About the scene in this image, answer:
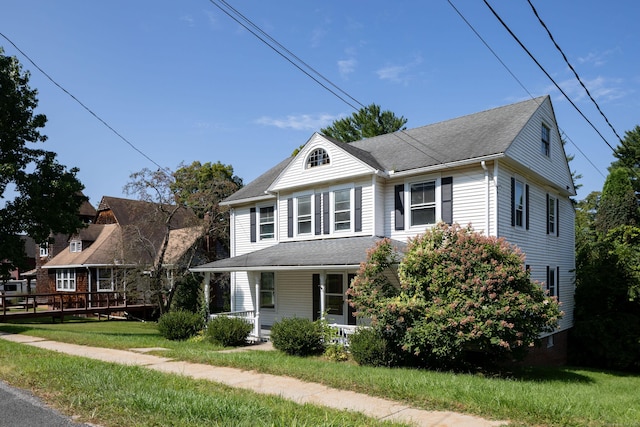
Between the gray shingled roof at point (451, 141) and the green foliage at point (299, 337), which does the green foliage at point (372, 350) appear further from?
the gray shingled roof at point (451, 141)

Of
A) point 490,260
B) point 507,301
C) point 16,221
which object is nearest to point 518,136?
point 490,260

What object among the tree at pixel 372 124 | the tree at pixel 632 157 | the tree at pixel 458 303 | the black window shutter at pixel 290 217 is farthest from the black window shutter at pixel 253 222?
the tree at pixel 632 157

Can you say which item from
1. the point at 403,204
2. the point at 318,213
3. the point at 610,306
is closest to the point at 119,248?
the point at 318,213

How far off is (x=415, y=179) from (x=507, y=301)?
640 centimetres

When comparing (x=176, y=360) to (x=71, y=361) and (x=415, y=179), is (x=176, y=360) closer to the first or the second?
(x=71, y=361)

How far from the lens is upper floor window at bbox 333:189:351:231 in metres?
17.5

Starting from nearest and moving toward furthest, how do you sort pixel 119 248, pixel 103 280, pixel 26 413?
pixel 26 413 < pixel 119 248 < pixel 103 280

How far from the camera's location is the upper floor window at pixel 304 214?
18781 millimetres

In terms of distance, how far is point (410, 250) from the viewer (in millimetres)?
12516

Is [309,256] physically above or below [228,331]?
above

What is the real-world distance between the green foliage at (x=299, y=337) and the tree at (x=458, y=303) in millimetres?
1845

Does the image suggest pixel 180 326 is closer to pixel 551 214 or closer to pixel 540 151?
pixel 540 151

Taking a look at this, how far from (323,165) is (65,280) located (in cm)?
2496

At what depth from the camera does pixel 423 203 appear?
16172mm
